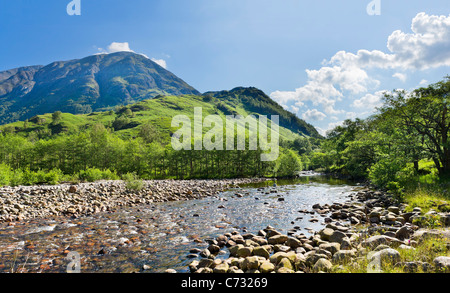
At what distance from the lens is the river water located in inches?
425

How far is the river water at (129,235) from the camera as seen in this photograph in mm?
10789

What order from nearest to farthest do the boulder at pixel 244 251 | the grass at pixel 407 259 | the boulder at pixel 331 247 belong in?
the grass at pixel 407 259 → the boulder at pixel 331 247 → the boulder at pixel 244 251

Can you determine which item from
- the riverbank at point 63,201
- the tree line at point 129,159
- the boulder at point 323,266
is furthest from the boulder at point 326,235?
the tree line at point 129,159

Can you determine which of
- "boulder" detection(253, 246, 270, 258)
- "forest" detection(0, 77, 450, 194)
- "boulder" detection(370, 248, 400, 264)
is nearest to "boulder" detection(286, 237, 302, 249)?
"boulder" detection(253, 246, 270, 258)

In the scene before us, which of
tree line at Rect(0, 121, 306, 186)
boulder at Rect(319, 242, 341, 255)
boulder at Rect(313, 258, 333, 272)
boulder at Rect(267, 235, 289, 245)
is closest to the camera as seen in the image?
boulder at Rect(313, 258, 333, 272)

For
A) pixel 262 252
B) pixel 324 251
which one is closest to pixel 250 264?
pixel 262 252

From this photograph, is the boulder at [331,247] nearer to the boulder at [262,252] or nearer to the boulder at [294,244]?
the boulder at [294,244]

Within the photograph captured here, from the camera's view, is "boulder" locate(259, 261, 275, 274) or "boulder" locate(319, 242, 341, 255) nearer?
"boulder" locate(259, 261, 275, 274)

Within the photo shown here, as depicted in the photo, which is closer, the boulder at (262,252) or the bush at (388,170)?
the boulder at (262,252)

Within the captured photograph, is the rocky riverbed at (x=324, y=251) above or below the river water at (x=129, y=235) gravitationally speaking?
above

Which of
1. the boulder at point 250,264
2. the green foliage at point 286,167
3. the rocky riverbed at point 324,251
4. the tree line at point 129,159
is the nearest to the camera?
the rocky riverbed at point 324,251

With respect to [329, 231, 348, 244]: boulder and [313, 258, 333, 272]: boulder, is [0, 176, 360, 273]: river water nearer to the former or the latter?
[329, 231, 348, 244]: boulder

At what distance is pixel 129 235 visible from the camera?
15023 millimetres

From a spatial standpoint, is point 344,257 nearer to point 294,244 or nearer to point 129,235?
point 294,244
